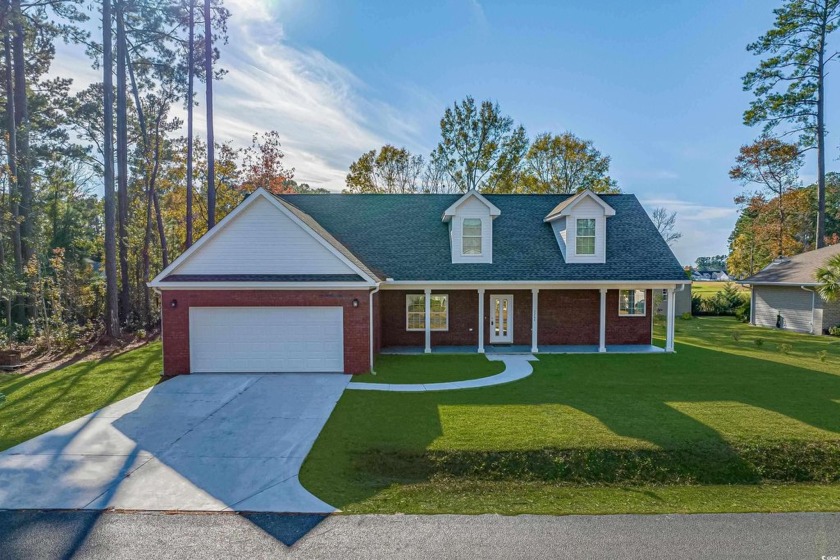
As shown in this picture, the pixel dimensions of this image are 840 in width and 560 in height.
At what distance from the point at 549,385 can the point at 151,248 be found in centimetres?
2451

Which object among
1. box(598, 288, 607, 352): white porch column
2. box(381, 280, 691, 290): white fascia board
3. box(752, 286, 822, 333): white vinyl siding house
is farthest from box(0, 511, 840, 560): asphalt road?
box(752, 286, 822, 333): white vinyl siding house

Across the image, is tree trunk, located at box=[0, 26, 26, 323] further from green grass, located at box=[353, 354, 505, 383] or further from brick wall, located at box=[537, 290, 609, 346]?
brick wall, located at box=[537, 290, 609, 346]

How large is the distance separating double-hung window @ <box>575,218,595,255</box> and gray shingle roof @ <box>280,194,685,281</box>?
617 millimetres

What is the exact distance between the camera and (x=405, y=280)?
1458 cm

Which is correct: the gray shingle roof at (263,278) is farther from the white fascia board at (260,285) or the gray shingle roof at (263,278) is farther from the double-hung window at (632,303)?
the double-hung window at (632,303)

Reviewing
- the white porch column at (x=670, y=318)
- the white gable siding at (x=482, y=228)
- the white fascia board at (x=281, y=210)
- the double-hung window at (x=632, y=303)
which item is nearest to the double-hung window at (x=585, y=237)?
Answer: the double-hung window at (x=632, y=303)

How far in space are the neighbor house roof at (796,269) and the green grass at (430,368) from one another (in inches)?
733

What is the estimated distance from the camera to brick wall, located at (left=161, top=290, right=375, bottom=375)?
39.1 ft

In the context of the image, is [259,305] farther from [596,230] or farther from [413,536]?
[596,230]

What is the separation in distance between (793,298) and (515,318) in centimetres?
1720

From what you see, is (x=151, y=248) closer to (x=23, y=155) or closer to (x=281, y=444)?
(x=23, y=155)

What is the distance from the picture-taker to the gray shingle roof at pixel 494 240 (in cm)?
1492

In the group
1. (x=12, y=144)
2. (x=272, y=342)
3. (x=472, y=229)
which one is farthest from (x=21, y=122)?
(x=472, y=229)

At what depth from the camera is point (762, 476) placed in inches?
260
